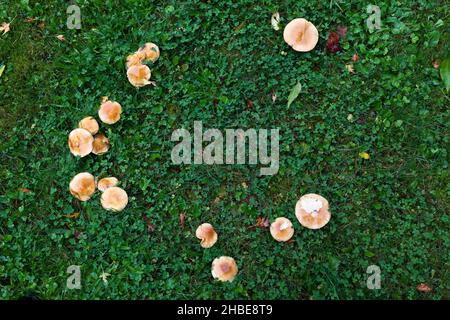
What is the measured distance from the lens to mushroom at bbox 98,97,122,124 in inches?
146

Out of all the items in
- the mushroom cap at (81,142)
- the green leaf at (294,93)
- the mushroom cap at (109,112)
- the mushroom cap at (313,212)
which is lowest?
the mushroom cap at (313,212)

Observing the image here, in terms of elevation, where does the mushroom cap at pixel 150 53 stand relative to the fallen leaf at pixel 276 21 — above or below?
below

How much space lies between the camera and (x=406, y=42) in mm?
3770

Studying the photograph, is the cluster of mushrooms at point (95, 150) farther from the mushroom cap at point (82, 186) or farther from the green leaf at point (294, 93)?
the green leaf at point (294, 93)

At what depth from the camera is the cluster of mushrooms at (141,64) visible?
3740mm

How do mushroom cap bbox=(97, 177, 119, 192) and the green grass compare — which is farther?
mushroom cap bbox=(97, 177, 119, 192)

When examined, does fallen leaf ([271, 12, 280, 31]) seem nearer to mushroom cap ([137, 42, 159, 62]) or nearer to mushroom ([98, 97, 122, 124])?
mushroom cap ([137, 42, 159, 62])

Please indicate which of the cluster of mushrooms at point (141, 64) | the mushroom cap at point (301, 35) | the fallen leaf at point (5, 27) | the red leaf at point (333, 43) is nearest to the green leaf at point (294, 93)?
the mushroom cap at point (301, 35)

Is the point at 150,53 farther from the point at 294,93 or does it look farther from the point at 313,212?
the point at 313,212

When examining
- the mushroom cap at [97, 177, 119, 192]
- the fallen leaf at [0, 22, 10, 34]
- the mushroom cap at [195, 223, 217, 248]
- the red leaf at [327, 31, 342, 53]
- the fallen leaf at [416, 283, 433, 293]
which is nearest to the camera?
the fallen leaf at [416, 283, 433, 293]

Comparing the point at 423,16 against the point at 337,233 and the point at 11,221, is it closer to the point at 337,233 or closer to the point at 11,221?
the point at 337,233

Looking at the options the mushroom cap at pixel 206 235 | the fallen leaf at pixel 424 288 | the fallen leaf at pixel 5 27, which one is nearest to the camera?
the fallen leaf at pixel 424 288

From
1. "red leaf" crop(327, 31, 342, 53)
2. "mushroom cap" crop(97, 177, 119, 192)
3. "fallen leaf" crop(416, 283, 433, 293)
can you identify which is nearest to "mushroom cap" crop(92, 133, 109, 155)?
"mushroom cap" crop(97, 177, 119, 192)
